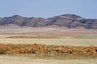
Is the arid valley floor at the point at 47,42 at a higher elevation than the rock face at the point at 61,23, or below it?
higher

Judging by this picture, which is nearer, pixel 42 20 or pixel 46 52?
pixel 46 52

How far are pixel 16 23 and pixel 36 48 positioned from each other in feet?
532

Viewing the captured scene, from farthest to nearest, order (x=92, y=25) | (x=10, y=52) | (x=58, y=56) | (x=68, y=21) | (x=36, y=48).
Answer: (x=68, y=21) < (x=92, y=25) < (x=36, y=48) < (x=10, y=52) < (x=58, y=56)

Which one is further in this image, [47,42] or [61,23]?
[61,23]

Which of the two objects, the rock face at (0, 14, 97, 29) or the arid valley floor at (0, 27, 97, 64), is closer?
the arid valley floor at (0, 27, 97, 64)

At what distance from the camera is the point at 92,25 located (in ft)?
599

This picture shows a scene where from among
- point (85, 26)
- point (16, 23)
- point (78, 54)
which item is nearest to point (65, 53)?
point (78, 54)

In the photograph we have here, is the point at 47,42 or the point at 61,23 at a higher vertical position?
the point at 47,42

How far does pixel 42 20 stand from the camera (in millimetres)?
199250

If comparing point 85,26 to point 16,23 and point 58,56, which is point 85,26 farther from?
point 58,56

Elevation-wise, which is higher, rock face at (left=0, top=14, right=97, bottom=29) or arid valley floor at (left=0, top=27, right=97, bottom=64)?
arid valley floor at (left=0, top=27, right=97, bottom=64)

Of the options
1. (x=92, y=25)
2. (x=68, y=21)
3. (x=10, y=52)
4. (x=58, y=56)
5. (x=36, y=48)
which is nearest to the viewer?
(x=58, y=56)

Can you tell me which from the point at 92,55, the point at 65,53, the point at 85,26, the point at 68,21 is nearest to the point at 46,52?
the point at 65,53

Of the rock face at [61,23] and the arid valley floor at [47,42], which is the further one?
the rock face at [61,23]
